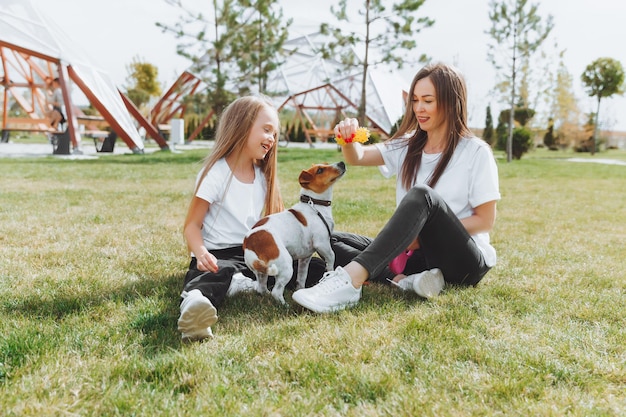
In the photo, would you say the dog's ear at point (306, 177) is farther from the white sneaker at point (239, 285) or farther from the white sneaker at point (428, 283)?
the white sneaker at point (428, 283)

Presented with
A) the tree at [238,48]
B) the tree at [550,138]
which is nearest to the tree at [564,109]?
the tree at [550,138]

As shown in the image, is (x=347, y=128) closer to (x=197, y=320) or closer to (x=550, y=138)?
(x=197, y=320)

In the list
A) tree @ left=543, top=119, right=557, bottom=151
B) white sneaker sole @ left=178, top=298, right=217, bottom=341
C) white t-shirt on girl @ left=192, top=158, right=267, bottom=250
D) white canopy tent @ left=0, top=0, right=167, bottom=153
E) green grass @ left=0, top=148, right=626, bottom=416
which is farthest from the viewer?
tree @ left=543, top=119, right=557, bottom=151

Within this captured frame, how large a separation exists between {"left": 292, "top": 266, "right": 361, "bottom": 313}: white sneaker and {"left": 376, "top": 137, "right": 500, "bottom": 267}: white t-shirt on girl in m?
0.86

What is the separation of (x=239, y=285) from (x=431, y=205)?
117cm

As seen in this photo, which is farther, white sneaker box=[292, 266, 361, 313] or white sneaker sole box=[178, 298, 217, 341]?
white sneaker box=[292, 266, 361, 313]

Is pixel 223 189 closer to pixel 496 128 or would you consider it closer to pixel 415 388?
pixel 415 388

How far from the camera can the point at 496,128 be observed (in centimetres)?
2772

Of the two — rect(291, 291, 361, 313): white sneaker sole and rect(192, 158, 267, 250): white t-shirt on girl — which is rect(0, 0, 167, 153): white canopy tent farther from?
rect(291, 291, 361, 313): white sneaker sole

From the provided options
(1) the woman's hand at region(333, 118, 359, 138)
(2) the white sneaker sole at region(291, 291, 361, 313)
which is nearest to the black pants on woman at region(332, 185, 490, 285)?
(2) the white sneaker sole at region(291, 291, 361, 313)

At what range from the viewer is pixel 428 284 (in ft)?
9.70

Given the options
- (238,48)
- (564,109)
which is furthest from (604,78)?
(238,48)

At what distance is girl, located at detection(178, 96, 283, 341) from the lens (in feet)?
9.78

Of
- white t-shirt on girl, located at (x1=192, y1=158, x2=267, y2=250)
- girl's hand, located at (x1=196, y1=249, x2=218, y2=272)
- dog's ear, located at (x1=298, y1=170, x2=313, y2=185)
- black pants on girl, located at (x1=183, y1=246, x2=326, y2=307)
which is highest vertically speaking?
dog's ear, located at (x1=298, y1=170, x2=313, y2=185)
